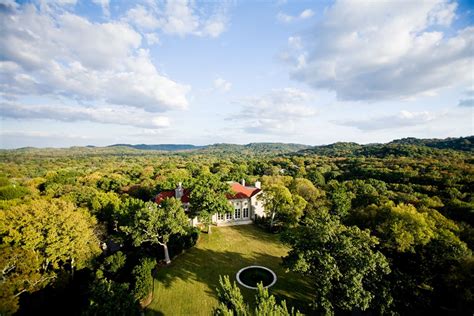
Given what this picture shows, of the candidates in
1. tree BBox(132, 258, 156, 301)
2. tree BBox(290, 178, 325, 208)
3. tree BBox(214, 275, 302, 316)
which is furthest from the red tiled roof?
tree BBox(214, 275, 302, 316)

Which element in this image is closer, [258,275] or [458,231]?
[258,275]

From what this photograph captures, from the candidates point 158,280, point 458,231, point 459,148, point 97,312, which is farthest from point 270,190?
point 459,148

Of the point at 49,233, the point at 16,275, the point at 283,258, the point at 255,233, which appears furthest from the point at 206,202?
the point at 16,275

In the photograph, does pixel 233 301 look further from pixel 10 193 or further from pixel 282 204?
pixel 10 193

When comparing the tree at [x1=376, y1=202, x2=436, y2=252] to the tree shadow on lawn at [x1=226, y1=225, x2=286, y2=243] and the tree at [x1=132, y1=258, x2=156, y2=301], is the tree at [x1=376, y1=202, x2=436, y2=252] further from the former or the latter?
the tree at [x1=132, y1=258, x2=156, y2=301]

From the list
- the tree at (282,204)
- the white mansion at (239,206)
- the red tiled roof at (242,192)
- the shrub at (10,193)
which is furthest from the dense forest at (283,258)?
the shrub at (10,193)

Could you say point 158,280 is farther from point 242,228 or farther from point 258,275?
point 242,228

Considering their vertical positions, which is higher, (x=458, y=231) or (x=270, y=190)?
(x=270, y=190)
